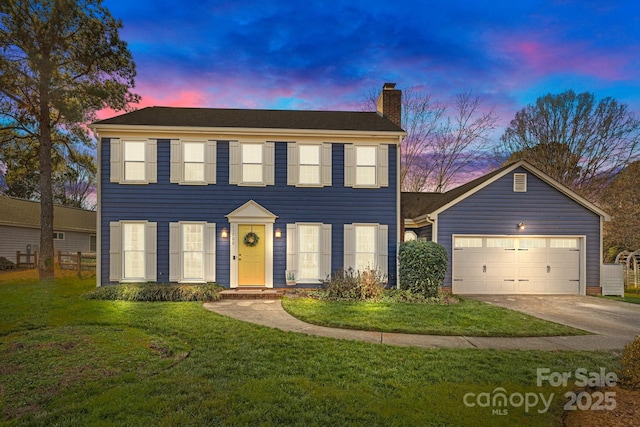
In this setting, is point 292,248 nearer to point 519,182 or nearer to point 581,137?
point 519,182

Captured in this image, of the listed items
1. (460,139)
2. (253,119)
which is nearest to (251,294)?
(253,119)

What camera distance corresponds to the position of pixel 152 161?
11.6 metres

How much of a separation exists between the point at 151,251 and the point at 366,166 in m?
8.18

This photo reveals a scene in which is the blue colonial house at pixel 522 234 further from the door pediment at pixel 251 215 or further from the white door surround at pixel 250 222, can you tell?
the door pediment at pixel 251 215

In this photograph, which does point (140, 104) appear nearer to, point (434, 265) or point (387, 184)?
point (387, 184)

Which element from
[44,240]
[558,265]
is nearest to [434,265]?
[558,265]

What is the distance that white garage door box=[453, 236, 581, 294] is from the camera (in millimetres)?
12078

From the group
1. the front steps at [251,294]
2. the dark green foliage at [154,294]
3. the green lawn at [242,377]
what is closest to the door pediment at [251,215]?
the front steps at [251,294]

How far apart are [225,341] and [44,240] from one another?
43.5ft

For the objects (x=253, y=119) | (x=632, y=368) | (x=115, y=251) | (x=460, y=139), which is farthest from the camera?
(x=460, y=139)

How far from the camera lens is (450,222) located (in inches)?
474

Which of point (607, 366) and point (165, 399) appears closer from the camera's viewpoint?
point (165, 399)

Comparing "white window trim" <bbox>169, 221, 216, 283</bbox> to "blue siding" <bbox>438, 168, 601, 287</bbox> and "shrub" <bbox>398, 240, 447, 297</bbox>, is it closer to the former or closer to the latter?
"shrub" <bbox>398, 240, 447, 297</bbox>

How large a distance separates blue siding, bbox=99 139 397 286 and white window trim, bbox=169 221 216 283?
0.16 meters
